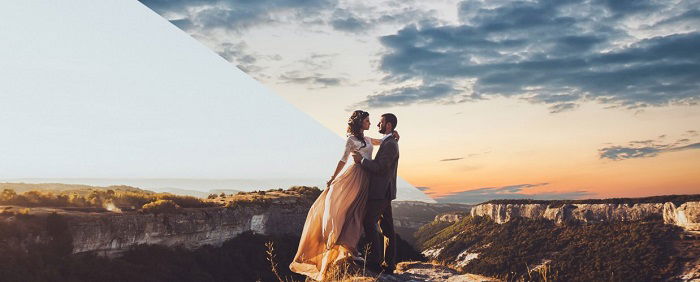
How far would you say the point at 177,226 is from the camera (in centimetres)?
4538

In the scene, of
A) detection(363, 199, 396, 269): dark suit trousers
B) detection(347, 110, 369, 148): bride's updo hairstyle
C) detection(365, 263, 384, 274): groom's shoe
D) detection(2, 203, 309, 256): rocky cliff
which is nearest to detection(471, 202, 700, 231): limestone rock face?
detection(2, 203, 309, 256): rocky cliff

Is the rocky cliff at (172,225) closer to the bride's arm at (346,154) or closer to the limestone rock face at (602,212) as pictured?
the bride's arm at (346,154)

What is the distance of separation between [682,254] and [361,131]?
132799 mm

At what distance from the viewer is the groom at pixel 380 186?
8.71 m

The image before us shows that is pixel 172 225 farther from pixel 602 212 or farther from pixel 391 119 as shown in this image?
pixel 602 212

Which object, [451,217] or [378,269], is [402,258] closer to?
[378,269]

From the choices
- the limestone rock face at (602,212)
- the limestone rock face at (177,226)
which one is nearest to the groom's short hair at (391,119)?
the limestone rock face at (177,226)

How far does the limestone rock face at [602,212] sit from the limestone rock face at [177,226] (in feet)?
368

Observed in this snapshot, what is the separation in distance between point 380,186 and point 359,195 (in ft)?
1.37

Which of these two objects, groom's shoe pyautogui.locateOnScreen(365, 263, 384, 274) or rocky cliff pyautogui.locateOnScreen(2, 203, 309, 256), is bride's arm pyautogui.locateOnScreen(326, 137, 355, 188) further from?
rocky cliff pyautogui.locateOnScreen(2, 203, 309, 256)

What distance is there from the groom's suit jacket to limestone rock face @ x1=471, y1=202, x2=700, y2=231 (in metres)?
145

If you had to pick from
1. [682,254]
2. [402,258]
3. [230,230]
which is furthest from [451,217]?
[230,230]

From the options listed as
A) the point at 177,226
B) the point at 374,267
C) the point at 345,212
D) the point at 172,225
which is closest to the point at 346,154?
the point at 345,212

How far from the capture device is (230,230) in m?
52.9
